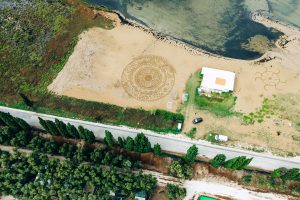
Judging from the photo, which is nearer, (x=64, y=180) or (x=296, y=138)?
(x=64, y=180)

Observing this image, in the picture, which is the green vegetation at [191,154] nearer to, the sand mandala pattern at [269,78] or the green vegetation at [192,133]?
the green vegetation at [192,133]

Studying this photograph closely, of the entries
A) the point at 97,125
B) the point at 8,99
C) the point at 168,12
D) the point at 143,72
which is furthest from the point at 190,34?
the point at 8,99

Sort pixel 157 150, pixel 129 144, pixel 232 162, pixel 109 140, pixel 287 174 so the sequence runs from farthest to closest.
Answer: pixel 109 140
pixel 129 144
pixel 157 150
pixel 232 162
pixel 287 174

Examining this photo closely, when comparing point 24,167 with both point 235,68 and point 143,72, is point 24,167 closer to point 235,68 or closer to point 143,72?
point 143,72

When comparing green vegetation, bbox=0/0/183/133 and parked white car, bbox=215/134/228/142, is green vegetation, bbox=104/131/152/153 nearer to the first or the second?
green vegetation, bbox=0/0/183/133

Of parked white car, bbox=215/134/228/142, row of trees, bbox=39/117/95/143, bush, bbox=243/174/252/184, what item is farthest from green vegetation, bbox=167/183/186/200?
row of trees, bbox=39/117/95/143

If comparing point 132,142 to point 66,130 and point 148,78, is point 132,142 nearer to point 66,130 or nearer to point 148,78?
point 66,130

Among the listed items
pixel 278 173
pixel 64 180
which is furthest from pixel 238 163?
pixel 64 180
